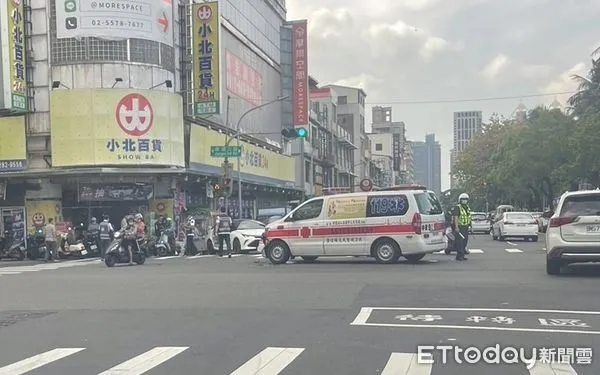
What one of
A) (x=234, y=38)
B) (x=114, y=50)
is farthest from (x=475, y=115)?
(x=114, y=50)

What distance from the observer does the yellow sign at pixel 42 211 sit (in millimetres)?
32656

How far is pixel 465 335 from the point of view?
8.08 metres

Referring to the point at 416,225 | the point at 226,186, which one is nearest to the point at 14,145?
the point at 226,186

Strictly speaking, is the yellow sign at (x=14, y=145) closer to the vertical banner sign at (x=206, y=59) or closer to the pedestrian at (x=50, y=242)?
the vertical banner sign at (x=206, y=59)

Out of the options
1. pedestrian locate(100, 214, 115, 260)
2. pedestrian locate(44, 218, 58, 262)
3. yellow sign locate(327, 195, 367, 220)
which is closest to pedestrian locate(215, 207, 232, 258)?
pedestrian locate(100, 214, 115, 260)

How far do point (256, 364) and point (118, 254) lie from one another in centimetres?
1494

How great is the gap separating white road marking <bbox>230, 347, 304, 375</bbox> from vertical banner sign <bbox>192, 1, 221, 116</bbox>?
27.9 meters

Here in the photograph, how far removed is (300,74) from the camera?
5444 cm

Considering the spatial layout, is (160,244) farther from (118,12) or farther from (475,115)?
(475,115)

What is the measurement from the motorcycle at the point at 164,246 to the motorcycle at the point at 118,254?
5601mm

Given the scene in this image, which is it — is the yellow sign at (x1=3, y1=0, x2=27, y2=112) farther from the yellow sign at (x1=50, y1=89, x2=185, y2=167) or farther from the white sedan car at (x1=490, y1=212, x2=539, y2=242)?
the white sedan car at (x1=490, y1=212, x2=539, y2=242)

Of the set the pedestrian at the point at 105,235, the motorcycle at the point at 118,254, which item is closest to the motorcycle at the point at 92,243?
the pedestrian at the point at 105,235

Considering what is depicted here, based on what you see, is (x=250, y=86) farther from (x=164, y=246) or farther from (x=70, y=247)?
(x=70, y=247)

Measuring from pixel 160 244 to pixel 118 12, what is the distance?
11581mm
